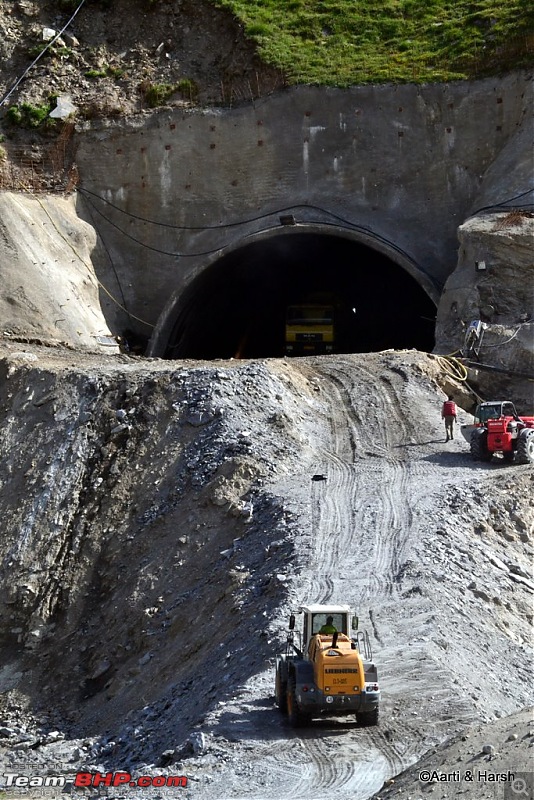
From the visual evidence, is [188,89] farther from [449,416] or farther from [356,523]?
[356,523]

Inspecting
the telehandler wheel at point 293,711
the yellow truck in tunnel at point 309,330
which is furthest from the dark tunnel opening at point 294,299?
the telehandler wheel at point 293,711

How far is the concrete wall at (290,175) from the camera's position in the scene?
3641 cm

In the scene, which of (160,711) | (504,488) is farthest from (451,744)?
(504,488)

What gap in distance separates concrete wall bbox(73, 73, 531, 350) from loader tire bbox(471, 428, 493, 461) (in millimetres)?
10305

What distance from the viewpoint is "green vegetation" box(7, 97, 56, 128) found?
39.1m

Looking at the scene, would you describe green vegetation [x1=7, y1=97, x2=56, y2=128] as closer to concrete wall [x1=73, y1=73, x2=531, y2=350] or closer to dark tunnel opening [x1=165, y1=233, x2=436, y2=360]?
concrete wall [x1=73, y1=73, x2=531, y2=350]

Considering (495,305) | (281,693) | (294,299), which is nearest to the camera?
(281,693)

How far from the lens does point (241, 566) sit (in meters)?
21.5

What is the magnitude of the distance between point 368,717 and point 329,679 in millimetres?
768

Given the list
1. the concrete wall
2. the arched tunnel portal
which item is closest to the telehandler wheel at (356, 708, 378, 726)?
the concrete wall

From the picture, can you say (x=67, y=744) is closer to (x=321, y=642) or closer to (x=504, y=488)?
(x=321, y=642)

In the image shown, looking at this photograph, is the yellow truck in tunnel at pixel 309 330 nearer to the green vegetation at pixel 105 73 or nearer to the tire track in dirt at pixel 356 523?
the tire track in dirt at pixel 356 523

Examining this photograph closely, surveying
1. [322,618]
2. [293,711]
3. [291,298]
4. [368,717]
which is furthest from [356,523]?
[291,298]

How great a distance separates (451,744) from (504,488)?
10.5m
